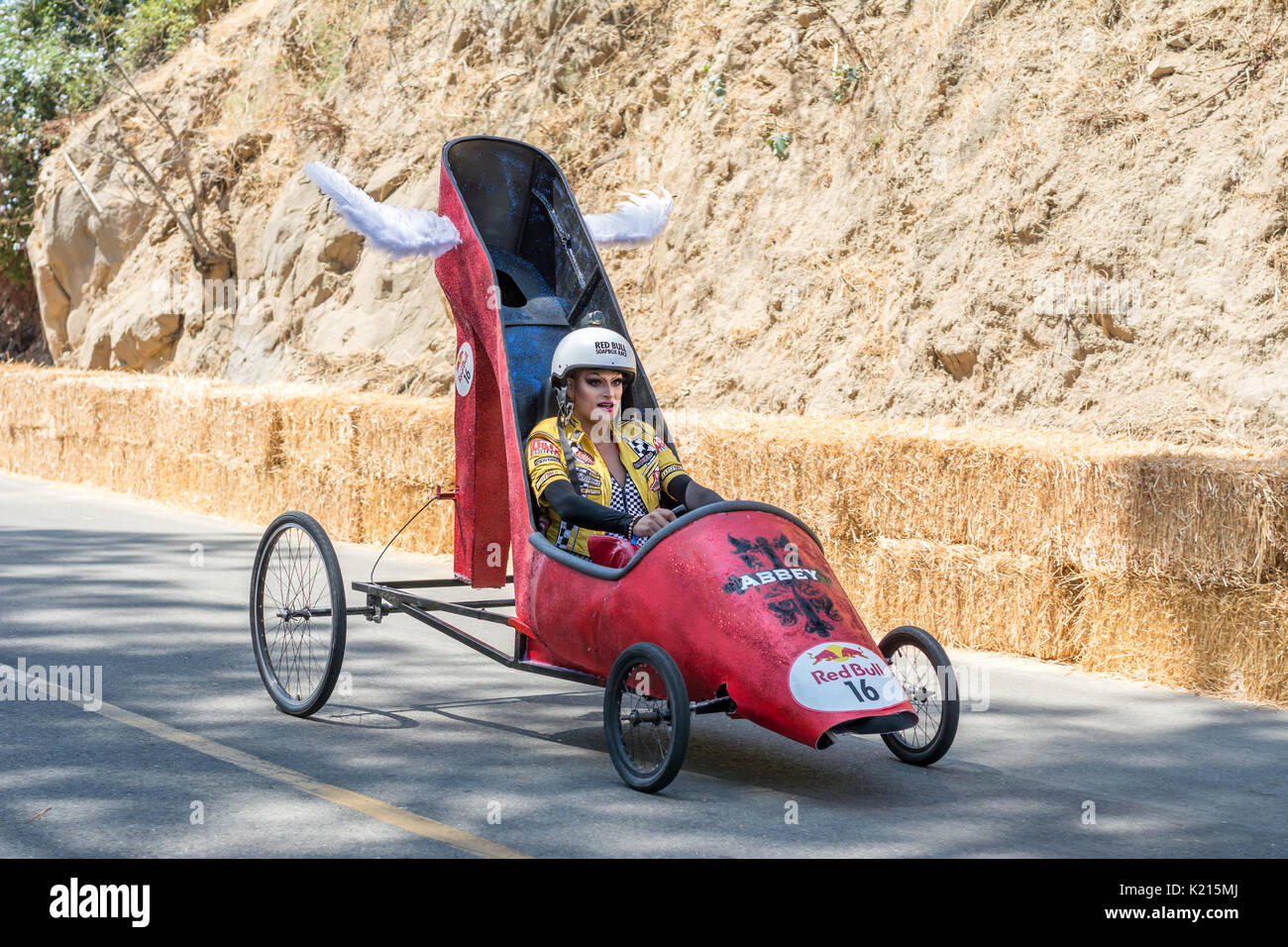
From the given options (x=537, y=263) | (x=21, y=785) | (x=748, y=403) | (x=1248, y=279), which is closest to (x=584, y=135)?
(x=748, y=403)

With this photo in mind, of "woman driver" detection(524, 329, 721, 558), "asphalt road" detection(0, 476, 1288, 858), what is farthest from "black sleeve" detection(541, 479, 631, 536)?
"asphalt road" detection(0, 476, 1288, 858)

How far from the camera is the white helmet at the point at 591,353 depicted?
6.40 meters

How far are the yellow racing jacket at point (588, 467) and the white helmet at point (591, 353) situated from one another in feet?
0.86

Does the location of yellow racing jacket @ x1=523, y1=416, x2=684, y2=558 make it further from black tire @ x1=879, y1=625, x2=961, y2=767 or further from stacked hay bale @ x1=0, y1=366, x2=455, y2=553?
stacked hay bale @ x1=0, y1=366, x2=455, y2=553

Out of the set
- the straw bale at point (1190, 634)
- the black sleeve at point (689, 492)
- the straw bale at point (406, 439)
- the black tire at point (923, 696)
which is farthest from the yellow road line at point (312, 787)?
the straw bale at point (406, 439)

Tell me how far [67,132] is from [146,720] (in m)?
29.2

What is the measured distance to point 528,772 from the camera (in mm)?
5676

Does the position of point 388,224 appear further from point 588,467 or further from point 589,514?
point 589,514

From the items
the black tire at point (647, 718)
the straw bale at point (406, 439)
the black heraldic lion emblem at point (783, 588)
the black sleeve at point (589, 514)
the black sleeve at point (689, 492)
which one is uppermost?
the straw bale at point (406, 439)

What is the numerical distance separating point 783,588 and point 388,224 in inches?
122

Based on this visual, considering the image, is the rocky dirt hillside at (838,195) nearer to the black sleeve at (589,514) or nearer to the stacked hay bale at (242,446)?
the stacked hay bale at (242,446)

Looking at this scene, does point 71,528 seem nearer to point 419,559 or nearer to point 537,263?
point 419,559

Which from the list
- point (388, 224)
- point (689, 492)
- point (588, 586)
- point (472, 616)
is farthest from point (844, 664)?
point (388, 224)

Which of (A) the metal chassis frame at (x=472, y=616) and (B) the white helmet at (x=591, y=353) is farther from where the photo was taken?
(B) the white helmet at (x=591, y=353)
